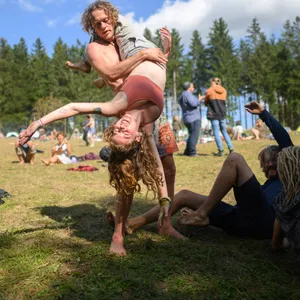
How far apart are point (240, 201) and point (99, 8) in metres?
1.99

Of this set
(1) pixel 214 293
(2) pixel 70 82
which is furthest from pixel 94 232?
(2) pixel 70 82

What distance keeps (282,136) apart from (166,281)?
1.65 metres

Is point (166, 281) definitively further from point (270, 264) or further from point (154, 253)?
point (270, 264)

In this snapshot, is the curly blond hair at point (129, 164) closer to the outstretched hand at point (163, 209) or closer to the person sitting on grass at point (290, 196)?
the outstretched hand at point (163, 209)

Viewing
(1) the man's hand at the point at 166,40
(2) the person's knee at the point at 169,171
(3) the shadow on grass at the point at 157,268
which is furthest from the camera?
(2) the person's knee at the point at 169,171

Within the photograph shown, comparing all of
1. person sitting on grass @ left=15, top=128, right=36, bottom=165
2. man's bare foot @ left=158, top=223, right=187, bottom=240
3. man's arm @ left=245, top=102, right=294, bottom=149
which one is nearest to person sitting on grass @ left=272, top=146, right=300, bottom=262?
man's arm @ left=245, top=102, right=294, bottom=149

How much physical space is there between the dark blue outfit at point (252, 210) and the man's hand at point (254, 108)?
17 centimetres

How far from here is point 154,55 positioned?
2.83m

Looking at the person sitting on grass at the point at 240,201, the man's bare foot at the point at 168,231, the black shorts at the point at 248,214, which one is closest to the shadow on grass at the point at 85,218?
the person sitting on grass at the point at 240,201

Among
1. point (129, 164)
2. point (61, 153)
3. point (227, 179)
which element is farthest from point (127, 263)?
point (61, 153)

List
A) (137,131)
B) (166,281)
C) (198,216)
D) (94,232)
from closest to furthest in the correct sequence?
(166,281) < (137,131) < (198,216) < (94,232)

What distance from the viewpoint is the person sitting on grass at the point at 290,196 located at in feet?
7.23

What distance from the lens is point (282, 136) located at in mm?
3053

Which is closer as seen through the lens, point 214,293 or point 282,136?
point 214,293
